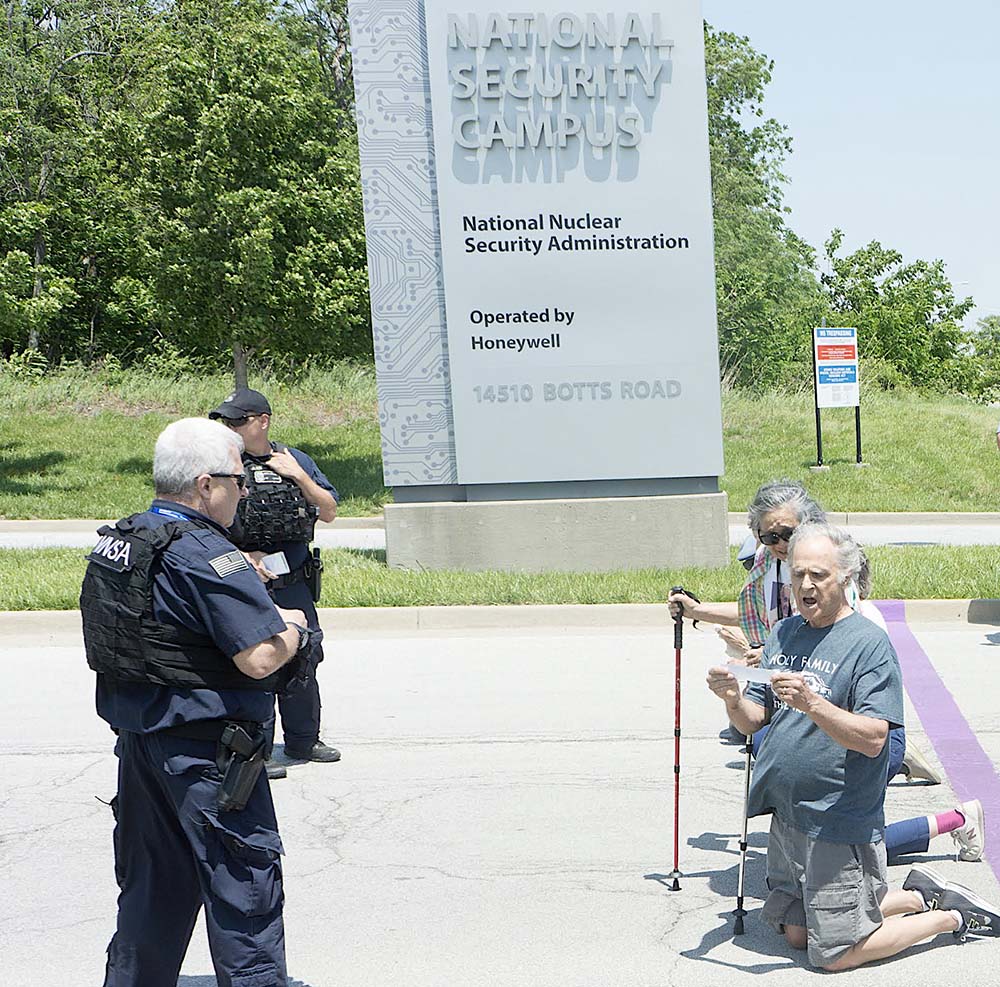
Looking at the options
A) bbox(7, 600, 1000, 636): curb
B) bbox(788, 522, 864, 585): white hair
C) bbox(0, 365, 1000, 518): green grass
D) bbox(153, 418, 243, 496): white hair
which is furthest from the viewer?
bbox(0, 365, 1000, 518): green grass

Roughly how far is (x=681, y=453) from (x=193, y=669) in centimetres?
1007

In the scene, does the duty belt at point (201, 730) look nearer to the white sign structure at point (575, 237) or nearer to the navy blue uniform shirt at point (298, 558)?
the navy blue uniform shirt at point (298, 558)

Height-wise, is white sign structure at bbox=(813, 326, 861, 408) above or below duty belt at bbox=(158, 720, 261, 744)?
above

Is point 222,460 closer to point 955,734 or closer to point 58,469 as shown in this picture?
point 955,734

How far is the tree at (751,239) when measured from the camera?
45.0 m

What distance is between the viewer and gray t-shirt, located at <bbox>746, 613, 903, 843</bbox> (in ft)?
14.0

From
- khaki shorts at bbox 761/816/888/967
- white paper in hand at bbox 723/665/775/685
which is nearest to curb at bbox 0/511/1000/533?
khaki shorts at bbox 761/816/888/967

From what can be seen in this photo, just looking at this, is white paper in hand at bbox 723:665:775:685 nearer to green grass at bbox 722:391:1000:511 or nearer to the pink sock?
the pink sock

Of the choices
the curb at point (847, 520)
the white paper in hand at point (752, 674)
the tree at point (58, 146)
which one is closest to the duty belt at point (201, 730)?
the white paper in hand at point (752, 674)

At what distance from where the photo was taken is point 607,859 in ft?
18.5

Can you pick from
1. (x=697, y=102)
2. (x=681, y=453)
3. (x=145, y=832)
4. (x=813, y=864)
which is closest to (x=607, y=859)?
(x=813, y=864)

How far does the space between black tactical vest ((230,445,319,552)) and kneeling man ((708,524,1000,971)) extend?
9.19 feet

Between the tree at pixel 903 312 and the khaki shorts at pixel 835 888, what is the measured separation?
4561cm

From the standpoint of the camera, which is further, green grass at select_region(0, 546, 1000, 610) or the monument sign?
the monument sign
